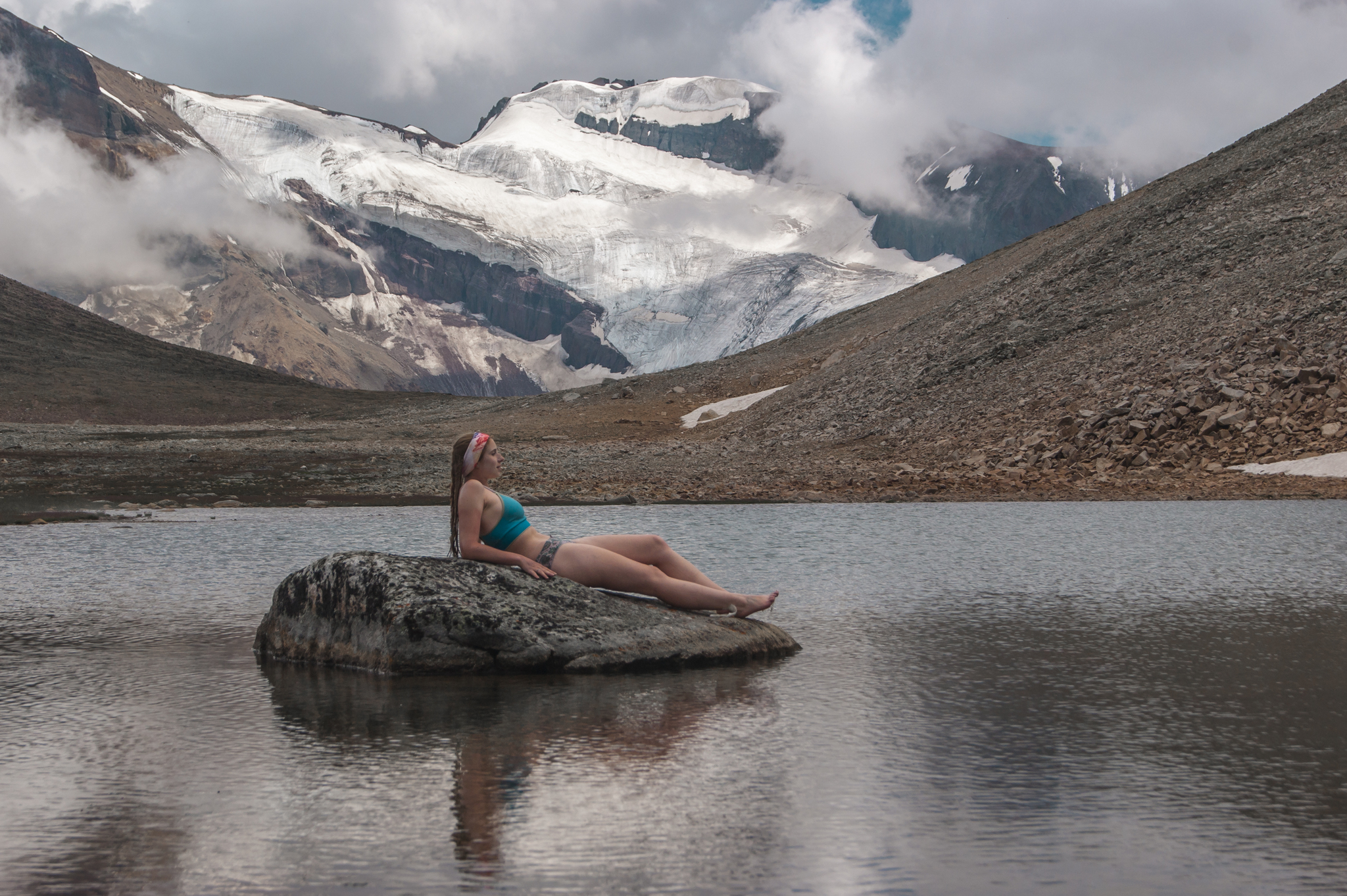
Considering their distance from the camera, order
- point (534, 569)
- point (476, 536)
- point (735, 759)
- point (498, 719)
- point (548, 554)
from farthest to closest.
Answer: point (548, 554) → point (476, 536) → point (534, 569) → point (498, 719) → point (735, 759)

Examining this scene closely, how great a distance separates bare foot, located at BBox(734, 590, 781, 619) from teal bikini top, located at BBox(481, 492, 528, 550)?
1.88 metres

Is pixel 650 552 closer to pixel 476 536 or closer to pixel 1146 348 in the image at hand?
pixel 476 536

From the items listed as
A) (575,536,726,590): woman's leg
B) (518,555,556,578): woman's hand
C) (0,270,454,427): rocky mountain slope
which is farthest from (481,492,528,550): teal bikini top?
(0,270,454,427): rocky mountain slope

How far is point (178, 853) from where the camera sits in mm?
4332

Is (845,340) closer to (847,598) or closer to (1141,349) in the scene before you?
(1141,349)

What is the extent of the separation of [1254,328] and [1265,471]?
8086 millimetres

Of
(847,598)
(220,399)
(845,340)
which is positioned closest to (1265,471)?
(847,598)

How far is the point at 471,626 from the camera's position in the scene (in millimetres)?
7949

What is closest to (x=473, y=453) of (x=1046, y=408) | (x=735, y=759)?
(x=735, y=759)

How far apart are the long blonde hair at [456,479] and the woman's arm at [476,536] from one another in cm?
14

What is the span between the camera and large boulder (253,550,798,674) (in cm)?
792

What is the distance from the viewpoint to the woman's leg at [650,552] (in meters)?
8.99

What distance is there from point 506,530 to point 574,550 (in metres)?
0.57

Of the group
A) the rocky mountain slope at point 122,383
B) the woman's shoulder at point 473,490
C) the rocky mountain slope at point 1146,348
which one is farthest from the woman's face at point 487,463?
the rocky mountain slope at point 122,383
